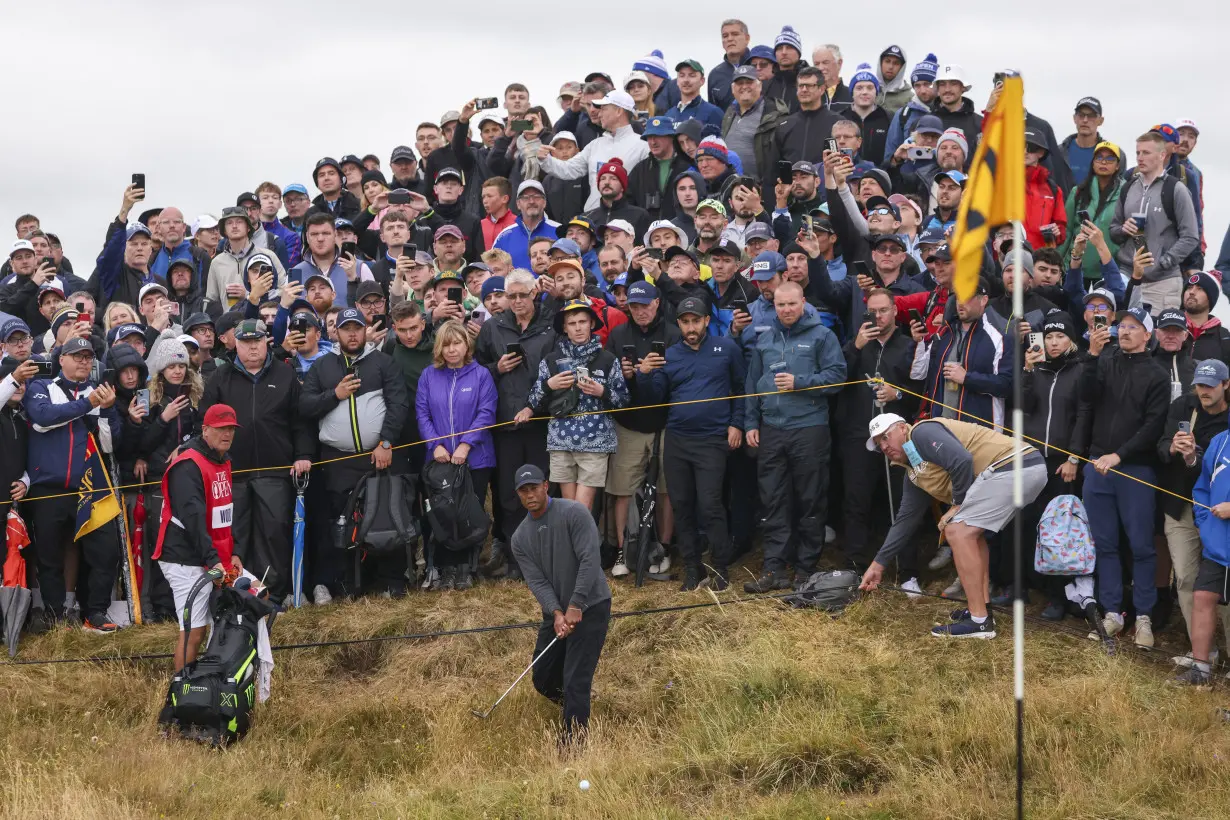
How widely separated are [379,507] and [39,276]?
229 inches

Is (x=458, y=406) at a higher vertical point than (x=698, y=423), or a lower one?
higher

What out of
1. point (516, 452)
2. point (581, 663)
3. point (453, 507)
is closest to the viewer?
point (581, 663)

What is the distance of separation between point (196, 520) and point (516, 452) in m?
3.42

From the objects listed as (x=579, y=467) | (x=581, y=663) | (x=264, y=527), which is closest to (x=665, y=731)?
(x=581, y=663)

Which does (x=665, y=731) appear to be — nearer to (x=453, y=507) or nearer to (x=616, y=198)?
(x=453, y=507)

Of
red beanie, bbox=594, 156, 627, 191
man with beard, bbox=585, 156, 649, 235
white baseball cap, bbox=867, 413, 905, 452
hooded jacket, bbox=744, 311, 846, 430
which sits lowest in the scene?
white baseball cap, bbox=867, 413, 905, 452

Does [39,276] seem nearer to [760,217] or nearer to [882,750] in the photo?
[760,217]

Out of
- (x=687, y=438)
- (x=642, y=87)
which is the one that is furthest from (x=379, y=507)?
(x=642, y=87)

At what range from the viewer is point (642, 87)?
1834cm

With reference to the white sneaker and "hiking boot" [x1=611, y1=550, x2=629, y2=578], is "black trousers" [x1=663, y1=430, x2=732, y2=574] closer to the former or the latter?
"hiking boot" [x1=611, y1=550, x2=629, y2=578]

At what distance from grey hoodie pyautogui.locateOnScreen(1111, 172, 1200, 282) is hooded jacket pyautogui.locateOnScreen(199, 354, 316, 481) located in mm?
8602

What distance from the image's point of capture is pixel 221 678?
422 inches

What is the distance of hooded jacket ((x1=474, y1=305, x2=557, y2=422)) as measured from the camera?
13375 mm

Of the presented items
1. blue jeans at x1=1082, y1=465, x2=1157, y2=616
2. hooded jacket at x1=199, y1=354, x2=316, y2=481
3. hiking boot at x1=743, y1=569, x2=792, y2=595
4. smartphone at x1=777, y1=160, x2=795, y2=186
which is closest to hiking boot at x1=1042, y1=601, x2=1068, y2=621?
blue jeans at x1=1082, y1=465, x2=1157, y2=616
